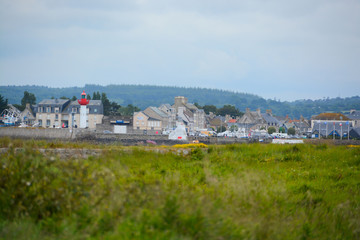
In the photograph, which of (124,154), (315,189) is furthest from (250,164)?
(124,154)

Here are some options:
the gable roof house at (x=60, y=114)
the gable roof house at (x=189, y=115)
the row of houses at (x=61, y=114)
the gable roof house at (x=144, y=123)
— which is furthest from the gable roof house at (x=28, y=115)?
the gable roof house at (x=189, y=115)

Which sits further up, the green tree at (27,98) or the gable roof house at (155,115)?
the green tree at (27,98)

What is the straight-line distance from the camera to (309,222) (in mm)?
8828

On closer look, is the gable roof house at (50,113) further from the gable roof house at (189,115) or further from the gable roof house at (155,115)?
the gable roof house at (189,115)

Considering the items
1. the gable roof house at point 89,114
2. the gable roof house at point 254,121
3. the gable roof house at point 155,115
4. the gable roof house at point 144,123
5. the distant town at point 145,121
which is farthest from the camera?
the gable roof house at point 254,121

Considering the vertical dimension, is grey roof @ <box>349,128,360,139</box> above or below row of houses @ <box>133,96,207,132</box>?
below

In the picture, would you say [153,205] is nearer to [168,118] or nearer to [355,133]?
[355,133]

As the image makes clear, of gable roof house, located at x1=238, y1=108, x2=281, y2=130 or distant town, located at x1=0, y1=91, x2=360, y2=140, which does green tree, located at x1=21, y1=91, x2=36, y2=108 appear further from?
gable roof house, located at x1=238, y1=108, x2=281, y2=130

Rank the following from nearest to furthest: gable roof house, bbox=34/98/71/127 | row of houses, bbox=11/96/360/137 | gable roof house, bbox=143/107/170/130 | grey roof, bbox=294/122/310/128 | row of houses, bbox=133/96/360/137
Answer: row of houses, bbox=11/96/360/137
row of houses, bbox=133/96/360/137
gable roof house, bbox=34/98/71/127
gable roof house, bbox=143/107/170/130
grey roof, bbox=294/122/310/128

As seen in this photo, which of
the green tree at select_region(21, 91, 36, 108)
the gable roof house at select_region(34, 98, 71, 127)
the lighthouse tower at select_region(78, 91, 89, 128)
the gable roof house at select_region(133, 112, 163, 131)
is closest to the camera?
the lighthouse tower at select_region(78, 91, 89, 128)

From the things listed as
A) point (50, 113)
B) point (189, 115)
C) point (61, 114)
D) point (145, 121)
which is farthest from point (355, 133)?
point (50, 113)

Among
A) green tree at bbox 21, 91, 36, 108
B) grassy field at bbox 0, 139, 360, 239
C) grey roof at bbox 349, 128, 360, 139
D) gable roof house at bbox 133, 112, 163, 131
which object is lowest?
grassy field at bbox 0, 139, 360, 239

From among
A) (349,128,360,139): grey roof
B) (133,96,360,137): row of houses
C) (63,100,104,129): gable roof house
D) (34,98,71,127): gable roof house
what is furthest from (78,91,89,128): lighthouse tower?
(349,128,360,139): grey roof

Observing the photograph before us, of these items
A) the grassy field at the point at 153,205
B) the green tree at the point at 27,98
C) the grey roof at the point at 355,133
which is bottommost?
the grassy field at the point at 153,205
